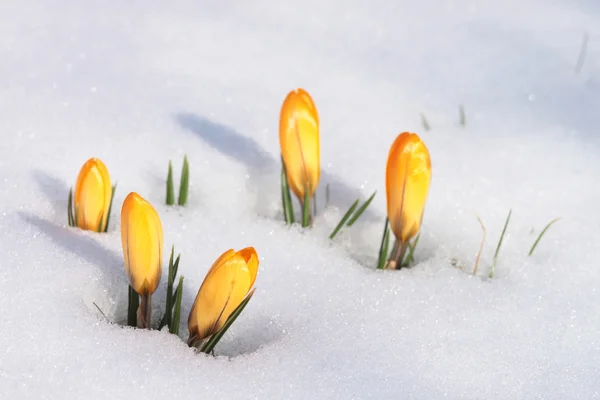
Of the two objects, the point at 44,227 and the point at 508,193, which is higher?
the point at 508,193

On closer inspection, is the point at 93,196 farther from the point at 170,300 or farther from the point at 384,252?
the point at 384,252

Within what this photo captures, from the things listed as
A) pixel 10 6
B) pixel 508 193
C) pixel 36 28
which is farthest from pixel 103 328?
pixel 10 6

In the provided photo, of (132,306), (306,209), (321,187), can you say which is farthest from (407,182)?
(132,306)

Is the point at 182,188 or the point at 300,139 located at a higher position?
the point at 300,139

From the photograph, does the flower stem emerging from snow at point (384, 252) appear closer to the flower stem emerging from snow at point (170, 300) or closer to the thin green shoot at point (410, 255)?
the thin green shoot at point (410, 255)

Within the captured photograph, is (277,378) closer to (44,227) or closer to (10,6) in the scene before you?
(44,227)

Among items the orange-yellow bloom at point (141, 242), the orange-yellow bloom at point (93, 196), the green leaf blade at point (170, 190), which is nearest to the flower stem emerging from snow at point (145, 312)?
the orange-yellow bloom at point (141, 242)

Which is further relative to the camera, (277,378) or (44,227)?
(44,227)
